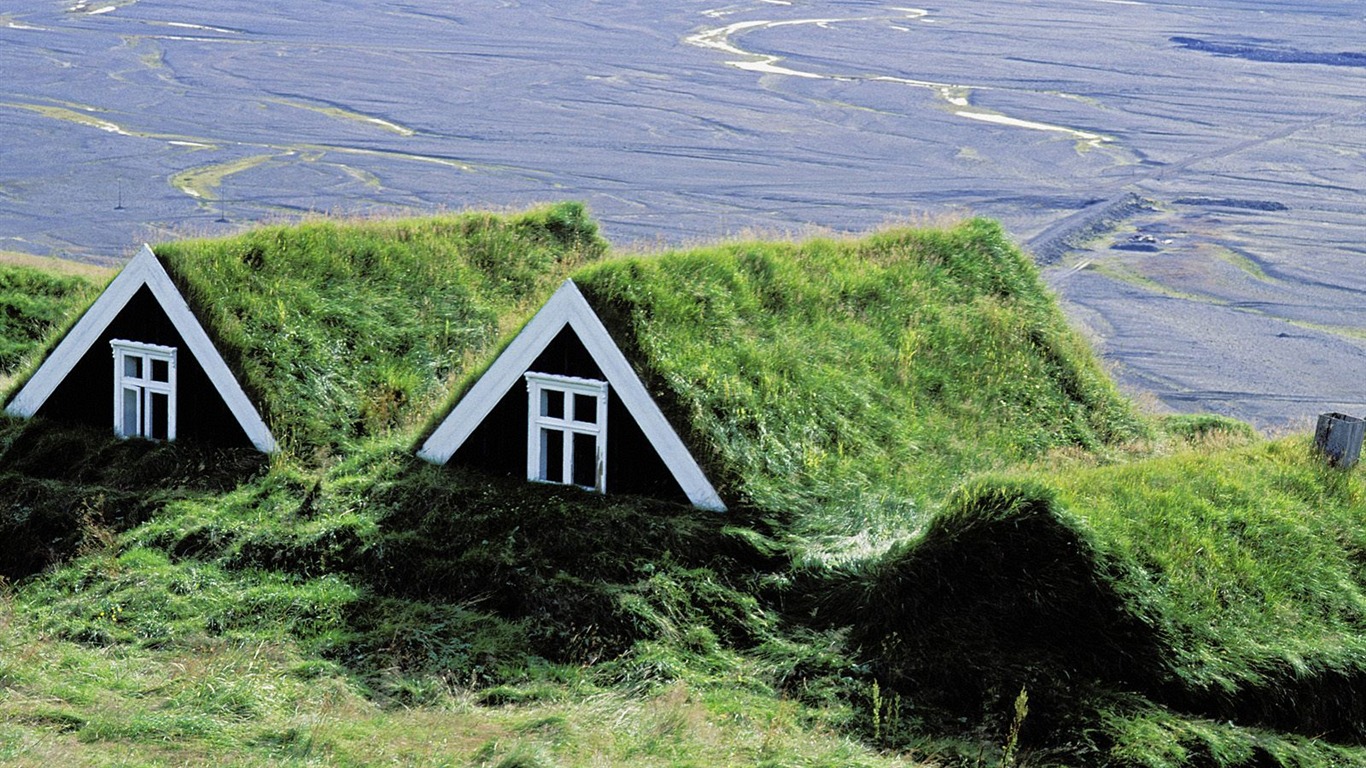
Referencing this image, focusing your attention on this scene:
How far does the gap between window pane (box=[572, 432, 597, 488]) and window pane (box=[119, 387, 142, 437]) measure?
6.05 meters

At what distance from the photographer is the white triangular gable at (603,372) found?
15.3 meters

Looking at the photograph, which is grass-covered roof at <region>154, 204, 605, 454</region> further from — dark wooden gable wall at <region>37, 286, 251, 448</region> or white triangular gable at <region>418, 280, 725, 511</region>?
white triangular gable at <region>418, 280, 725, 511</region>

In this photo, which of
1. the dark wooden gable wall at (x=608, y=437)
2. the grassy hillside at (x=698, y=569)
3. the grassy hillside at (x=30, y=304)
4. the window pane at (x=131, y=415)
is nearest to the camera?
the grassy hillside at (x=698, y=569)

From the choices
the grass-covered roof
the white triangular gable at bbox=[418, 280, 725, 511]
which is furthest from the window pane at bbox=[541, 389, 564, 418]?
the grass-covered roof

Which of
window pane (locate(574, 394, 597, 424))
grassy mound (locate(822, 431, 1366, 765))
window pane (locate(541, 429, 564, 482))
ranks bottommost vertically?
grassy mound (locate(822, 431, 1366, 765))

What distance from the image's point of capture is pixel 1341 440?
1673 centimetres

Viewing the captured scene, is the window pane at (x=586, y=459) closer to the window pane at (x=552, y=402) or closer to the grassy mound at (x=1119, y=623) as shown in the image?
the window pane at (x=552, y=402)

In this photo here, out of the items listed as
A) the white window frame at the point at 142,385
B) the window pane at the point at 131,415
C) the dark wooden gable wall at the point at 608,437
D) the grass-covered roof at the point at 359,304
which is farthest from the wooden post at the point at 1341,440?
the window pane at the point at 131,415

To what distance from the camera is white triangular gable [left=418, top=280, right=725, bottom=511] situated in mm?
15336

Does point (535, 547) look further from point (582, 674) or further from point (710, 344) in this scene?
point (710, 344)

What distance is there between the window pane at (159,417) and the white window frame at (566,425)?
17.1 feet

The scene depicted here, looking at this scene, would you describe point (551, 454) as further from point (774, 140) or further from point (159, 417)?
point (774, 140)

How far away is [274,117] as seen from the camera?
62.1 meters

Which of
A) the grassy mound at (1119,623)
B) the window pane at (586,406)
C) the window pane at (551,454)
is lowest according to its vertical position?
the grassy mound at (1119,623)
